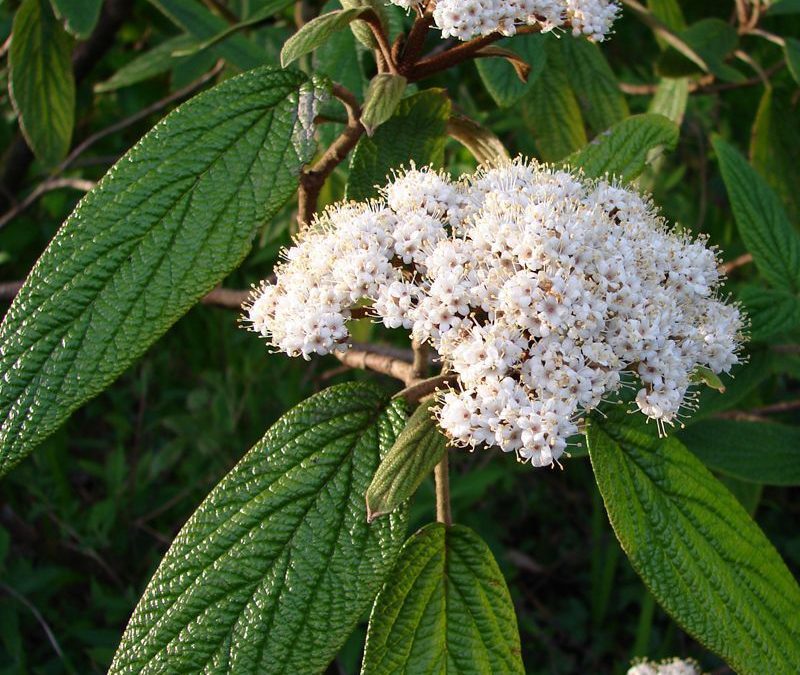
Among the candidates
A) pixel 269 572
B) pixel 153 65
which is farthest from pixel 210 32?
pixel 269 572

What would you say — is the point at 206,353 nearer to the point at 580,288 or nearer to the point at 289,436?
the point at 289,436

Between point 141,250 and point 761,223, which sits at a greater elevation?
point 761,223

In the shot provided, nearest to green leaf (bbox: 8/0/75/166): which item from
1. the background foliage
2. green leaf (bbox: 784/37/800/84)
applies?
A: the background foliage

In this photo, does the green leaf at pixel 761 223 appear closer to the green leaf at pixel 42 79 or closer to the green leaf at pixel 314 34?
the green leaf at pixel 314 34

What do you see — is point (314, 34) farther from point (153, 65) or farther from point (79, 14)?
point (153, 65)

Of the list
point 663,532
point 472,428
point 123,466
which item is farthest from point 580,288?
point 123,466

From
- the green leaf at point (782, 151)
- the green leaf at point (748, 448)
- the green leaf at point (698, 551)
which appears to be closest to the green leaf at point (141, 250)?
the green leaf at point (698, 551)
